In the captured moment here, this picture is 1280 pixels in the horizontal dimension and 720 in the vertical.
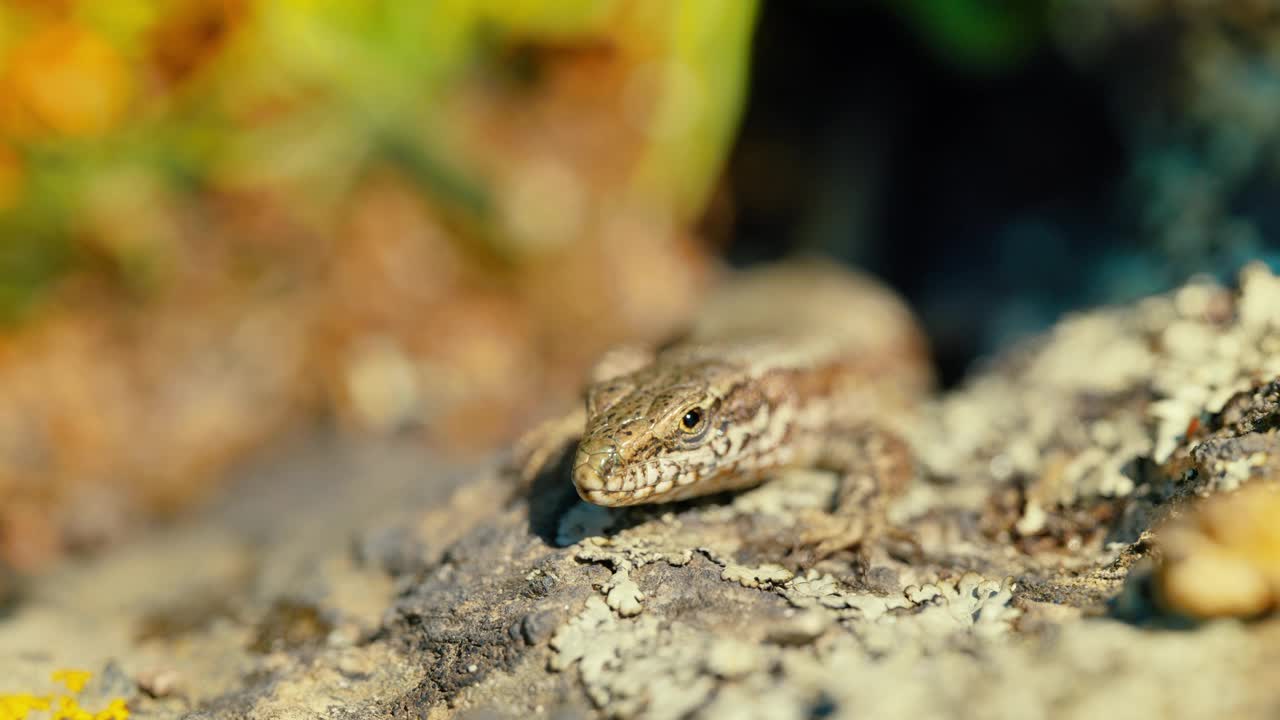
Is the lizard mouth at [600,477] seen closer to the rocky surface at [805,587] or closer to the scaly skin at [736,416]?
the scaly skin at [736,416]

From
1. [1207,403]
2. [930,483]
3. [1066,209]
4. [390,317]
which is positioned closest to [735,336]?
[930,483]

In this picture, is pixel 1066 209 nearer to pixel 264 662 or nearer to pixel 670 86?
pixel 670 86

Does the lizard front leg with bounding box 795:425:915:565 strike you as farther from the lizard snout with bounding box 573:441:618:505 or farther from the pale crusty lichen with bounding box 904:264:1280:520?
the lizard snout with bounding box 573:441:618:505

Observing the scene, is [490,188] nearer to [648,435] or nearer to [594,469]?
[648,435]

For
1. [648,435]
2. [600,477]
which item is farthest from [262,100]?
[600,477]

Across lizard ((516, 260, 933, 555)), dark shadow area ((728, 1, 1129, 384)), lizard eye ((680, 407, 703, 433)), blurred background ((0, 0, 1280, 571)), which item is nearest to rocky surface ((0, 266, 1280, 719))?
lizard ((516, 260, 933, 555))

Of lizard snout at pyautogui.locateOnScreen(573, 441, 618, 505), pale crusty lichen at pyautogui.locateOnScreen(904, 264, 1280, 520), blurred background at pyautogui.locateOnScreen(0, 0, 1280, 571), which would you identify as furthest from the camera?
blurred background at pyautogui.locateOnScreen(0, 0, 1280, 571)
